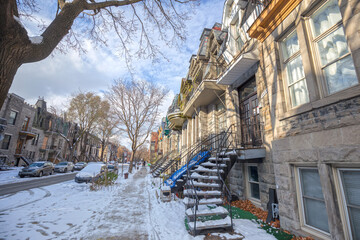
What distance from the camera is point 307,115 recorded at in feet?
13.9

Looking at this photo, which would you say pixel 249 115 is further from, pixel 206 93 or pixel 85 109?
pixel 85 109

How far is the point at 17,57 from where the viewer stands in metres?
3.36

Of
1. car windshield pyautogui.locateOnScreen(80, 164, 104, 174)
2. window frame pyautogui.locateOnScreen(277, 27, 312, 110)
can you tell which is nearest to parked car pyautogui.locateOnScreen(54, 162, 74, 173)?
car windshield pyautogui.locateOnScreen(80, 164, 104, 174)

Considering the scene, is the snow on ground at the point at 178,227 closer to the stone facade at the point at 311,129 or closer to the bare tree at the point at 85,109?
the stone facade at the point at 311,129

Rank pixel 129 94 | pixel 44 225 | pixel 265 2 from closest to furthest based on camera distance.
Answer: pixel 44 225 → pixel 265 2 → pixel 129 94

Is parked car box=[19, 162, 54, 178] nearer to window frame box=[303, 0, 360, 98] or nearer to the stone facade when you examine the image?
the stone facade

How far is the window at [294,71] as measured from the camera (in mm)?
4672

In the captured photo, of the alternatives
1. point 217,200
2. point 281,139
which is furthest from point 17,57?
point 281,139

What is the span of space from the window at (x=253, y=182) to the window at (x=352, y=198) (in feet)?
11.3

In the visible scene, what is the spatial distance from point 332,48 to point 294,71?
113 cm

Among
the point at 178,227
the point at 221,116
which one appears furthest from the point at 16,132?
the point at 178,227

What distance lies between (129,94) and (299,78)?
19800mm

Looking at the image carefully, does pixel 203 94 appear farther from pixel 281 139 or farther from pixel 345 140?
pixel 345 140

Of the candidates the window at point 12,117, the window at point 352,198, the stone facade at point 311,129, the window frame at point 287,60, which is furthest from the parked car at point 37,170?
the window at point 352,198
